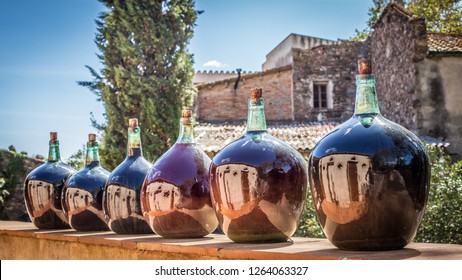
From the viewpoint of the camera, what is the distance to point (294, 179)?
6.87 ft

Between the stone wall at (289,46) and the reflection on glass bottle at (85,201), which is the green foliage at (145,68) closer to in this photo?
the stone wall at (289,46)

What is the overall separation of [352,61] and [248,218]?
1634 cm

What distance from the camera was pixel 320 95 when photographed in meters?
17.8

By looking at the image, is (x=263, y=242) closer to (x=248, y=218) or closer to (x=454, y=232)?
(x=248, y=218)

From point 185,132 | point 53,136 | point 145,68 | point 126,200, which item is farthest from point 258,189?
point 145,68

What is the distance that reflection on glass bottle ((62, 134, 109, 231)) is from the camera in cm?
312

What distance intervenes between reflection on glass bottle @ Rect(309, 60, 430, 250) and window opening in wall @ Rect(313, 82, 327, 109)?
1592 cm

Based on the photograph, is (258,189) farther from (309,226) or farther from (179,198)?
(309,226)

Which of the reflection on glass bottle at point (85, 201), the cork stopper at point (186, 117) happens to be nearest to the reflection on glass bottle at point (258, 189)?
the cork stopper at point (186, 117)

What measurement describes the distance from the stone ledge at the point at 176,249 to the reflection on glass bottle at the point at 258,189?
7cm

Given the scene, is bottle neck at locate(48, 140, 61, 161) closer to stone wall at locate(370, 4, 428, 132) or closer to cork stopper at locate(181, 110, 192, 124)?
cork stopper at locate(181, 110, 192, 124)

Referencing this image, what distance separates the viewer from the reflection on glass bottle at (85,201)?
3.12 meters

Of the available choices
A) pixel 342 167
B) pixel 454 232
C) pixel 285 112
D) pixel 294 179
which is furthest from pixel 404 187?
pixel 285 112

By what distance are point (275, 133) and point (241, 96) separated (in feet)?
13.6
